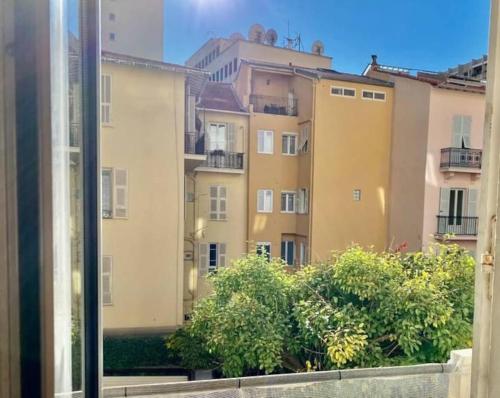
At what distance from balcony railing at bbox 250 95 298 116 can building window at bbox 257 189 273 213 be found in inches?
35.2

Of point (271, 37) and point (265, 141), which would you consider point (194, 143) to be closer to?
point (265, 141)

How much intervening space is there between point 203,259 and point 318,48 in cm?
190

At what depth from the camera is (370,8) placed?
7.18 feet

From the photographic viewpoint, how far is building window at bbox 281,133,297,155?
11.7 ft

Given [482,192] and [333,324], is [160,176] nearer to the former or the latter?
[333,324]

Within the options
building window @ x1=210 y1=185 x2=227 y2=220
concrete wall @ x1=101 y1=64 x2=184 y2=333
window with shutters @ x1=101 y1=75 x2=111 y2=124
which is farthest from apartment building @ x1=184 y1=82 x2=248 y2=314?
window with shutters @ x1=101 y1=75 x2=111 y2=124

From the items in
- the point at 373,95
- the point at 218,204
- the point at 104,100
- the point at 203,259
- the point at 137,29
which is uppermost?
the point at 373,95

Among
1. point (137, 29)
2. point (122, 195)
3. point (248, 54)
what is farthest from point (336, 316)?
point (248, 54)

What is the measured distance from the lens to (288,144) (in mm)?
3631

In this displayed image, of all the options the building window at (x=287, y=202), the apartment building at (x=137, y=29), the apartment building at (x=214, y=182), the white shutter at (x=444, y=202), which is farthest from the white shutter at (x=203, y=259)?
the white shutter at (x=444, y=202)

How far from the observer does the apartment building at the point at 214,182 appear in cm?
245

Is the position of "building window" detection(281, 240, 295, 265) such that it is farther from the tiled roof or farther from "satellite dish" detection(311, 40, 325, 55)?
"satellite dish" detection(311, 40, 325, 55)

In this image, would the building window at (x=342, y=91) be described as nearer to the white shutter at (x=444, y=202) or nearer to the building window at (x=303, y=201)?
the building window at (x=303, y=201)

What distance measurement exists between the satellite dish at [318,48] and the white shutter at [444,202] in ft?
5.72
